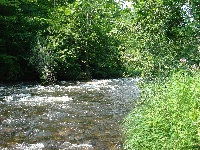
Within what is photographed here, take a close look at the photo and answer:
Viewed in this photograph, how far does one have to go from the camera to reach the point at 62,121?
1004 cm

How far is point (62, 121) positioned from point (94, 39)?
19741mm

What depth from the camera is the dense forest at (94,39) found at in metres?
7.09

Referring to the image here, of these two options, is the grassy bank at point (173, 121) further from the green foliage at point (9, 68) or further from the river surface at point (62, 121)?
the green foliage at point (9, 68)

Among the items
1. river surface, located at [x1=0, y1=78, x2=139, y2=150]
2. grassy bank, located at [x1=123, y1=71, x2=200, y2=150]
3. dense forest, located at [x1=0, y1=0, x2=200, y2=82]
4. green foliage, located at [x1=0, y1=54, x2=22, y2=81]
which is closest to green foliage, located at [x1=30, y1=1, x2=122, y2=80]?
dense forest, located at [x1=0, y1=0, x2=200, y2=82]

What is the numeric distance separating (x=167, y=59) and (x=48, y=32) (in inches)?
799

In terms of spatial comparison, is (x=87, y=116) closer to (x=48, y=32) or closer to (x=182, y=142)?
(x=182, y=142)

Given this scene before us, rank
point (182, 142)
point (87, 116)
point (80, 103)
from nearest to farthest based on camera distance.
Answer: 1. point (182, 142)
2. point (87, 116)
3. point (80, 103)

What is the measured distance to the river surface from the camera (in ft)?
25.4

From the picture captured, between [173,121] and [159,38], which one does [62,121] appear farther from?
[173,121]

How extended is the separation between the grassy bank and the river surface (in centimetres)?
123

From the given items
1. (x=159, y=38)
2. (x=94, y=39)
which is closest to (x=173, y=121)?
(x=159, y=38)

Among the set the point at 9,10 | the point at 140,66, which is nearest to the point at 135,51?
the point at 140,66

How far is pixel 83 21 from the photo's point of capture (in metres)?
28.5

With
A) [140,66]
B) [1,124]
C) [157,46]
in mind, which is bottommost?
[1,124]
